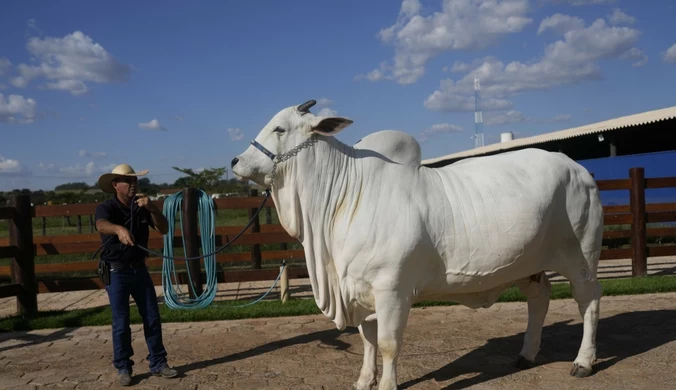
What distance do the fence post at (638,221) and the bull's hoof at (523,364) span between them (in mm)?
4814

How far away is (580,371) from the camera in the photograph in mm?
4434

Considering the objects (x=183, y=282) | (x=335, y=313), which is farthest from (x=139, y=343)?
(x=335, y=313)

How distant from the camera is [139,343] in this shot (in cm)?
595

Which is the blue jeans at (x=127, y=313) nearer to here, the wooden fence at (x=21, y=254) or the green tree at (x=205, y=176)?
the wooden fence at (x=21, y=254)

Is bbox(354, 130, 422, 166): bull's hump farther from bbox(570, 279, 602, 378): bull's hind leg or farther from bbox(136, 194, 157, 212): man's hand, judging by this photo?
bbox(136, 194, 157, 212): man's hand

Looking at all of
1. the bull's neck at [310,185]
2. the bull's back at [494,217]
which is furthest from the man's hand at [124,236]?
the bull's back at [494,217]

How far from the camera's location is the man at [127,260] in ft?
15.4

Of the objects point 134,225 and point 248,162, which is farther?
point 134,225

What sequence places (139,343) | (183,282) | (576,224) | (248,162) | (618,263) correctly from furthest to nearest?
(618,263), (183,282), (139,343), (576,224), (248,162)

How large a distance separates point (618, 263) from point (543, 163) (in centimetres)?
712

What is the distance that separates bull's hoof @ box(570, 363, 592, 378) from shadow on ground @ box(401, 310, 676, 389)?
169 mm

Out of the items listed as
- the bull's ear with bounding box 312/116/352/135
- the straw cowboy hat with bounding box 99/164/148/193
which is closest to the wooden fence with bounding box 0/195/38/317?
the straw cowboy hat with bounding box 99/164/148/193

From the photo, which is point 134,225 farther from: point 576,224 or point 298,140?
point 576,224

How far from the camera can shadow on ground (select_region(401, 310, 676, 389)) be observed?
183 inches
